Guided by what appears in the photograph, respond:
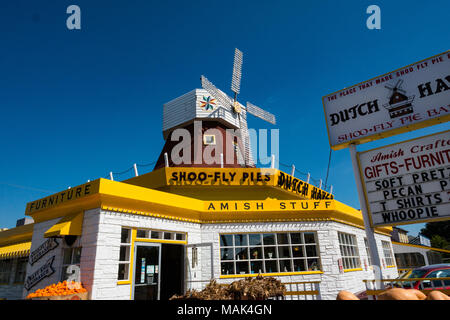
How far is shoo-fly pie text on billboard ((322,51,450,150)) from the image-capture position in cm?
733

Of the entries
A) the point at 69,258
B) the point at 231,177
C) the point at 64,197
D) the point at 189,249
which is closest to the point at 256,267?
the point at 189,249

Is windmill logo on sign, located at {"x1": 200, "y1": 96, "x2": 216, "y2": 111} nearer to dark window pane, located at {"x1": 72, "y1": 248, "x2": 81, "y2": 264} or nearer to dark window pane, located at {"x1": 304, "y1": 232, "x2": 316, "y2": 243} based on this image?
dark window pane, located at {"x1": 304, "y1": 232, "x2": 316, "y2": 243}

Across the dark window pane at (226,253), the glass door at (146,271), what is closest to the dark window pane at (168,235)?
the glass door at (146,271)

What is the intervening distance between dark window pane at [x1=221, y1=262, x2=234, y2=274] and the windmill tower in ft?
28.0

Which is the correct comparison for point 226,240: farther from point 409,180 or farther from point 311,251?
point 409,180

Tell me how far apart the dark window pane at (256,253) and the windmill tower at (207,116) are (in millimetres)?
8069

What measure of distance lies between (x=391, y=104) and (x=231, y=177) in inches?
405

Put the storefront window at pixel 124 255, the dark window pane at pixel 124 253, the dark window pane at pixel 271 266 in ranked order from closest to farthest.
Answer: the storefront window at pixel 124 255 < the dark window pane at pixel 124 253 < the dark window pane at pixel 271 266

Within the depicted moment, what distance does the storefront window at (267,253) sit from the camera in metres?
13.3

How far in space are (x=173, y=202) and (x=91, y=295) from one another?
4538 millimetres

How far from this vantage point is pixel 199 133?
21.6 m

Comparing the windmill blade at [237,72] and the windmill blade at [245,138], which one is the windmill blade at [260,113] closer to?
the windmill blade at [245,138]

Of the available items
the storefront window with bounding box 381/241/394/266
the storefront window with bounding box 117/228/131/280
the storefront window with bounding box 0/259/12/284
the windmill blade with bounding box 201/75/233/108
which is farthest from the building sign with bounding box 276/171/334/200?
the storefront window with bounding box 0/259/12/284

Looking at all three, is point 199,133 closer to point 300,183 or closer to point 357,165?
point 300,183
